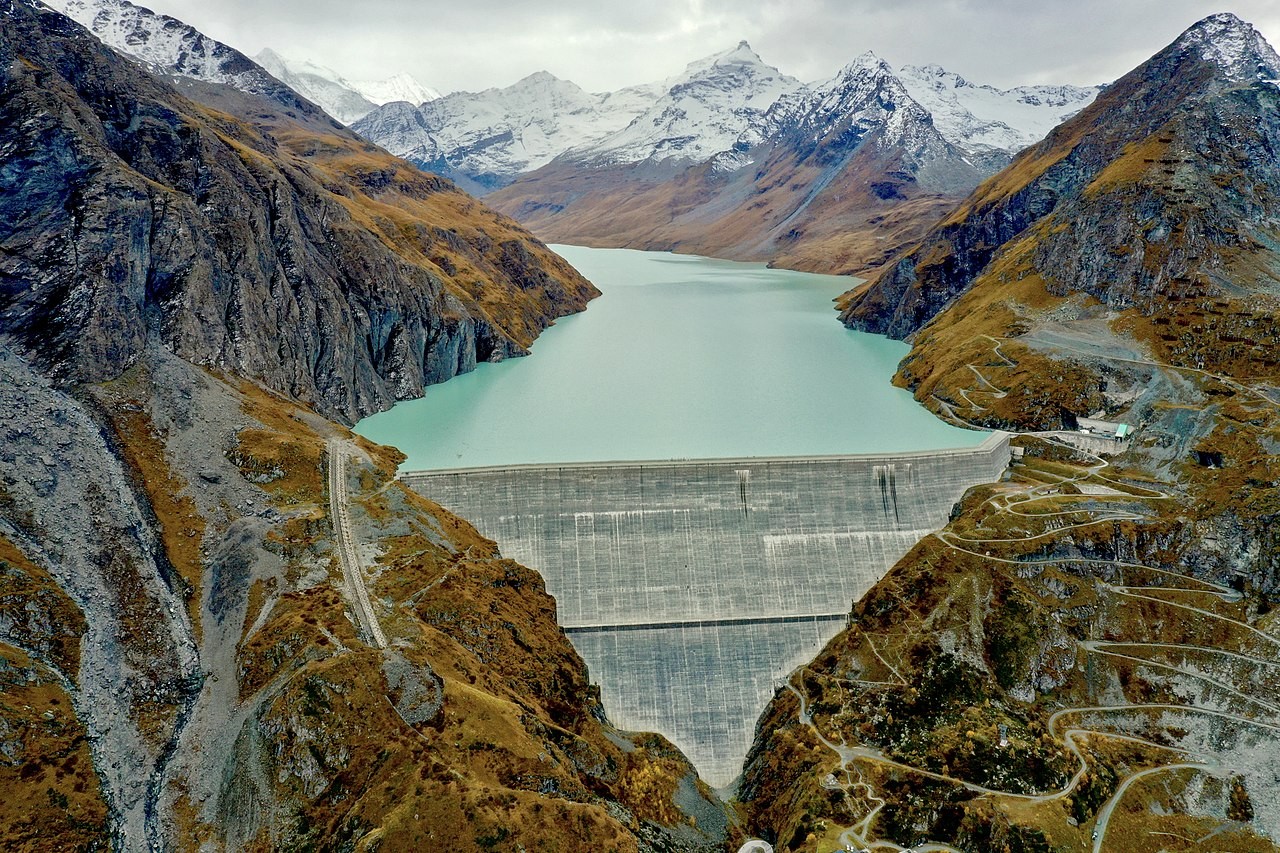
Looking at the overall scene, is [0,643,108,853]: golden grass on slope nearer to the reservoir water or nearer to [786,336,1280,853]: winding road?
[786,336,1280,853]: winding road

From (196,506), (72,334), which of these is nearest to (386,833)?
(196,506)

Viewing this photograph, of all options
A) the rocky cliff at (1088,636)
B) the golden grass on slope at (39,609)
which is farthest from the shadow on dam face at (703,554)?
the golden grass on slope at (39,609)

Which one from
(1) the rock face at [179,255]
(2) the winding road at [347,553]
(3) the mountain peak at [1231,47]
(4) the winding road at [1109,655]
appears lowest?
(4) the winding road at [1109,655]

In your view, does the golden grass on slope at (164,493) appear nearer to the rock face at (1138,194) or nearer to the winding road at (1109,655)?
the winding road at (1109,655)

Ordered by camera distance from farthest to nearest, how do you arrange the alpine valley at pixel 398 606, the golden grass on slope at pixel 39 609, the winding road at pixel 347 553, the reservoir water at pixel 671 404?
1. the reservoir water at pixel 671 404
2. the winding road at pixel 347 553
3. the golden grass on slope at pixel 39 609
4. the alpine valley at pixel 398 606

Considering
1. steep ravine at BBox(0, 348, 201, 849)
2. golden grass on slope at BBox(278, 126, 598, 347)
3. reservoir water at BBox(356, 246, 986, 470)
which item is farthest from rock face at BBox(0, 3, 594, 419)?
golden grass on slope at BBox(278, 126, 598, 347)

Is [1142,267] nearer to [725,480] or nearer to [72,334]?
[725,480]
